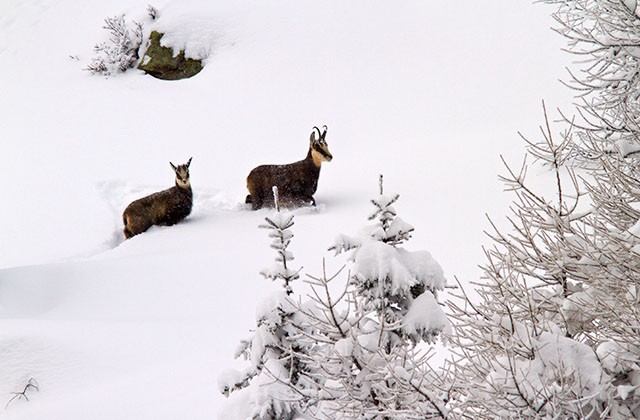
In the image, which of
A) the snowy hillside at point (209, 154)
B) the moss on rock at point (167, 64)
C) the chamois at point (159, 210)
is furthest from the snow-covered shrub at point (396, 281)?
the moss on rock at point (167, 64)

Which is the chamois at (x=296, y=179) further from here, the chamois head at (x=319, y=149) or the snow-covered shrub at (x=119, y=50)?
the snow-covered shrub at (x=119, y=50)

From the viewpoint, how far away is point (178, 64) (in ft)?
57.3

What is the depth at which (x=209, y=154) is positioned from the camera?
1275cm

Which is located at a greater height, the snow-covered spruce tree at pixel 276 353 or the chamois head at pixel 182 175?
the chamois head at pixel 182 175

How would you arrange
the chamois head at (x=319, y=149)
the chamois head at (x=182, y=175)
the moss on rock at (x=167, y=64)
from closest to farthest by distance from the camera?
the chamois head at (x=319, y=149) → the chamois head at (x=182, y=175) → the moss on rock at (x=167, y=64)

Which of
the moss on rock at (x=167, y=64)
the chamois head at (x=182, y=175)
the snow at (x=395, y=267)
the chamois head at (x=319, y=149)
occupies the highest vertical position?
the moss on rock at (x=167, y=64)

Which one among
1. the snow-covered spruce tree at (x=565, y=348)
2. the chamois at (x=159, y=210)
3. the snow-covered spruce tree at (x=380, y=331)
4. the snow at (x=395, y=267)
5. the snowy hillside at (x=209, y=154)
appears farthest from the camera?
the chamois at (x=159, y=210)

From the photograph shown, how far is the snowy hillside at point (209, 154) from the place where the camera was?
17.5 ft

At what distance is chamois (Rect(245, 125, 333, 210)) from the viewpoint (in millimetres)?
8852

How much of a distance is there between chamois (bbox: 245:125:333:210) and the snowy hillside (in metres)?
0.39

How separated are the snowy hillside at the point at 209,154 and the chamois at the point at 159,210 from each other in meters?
0.23

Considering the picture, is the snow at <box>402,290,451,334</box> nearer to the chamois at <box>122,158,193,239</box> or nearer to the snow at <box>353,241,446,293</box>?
the snow at <box>353,241,446,293</box>

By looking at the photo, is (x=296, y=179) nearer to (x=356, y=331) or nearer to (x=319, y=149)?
(x=319, y=149)

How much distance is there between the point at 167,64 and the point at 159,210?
999 centimetres
